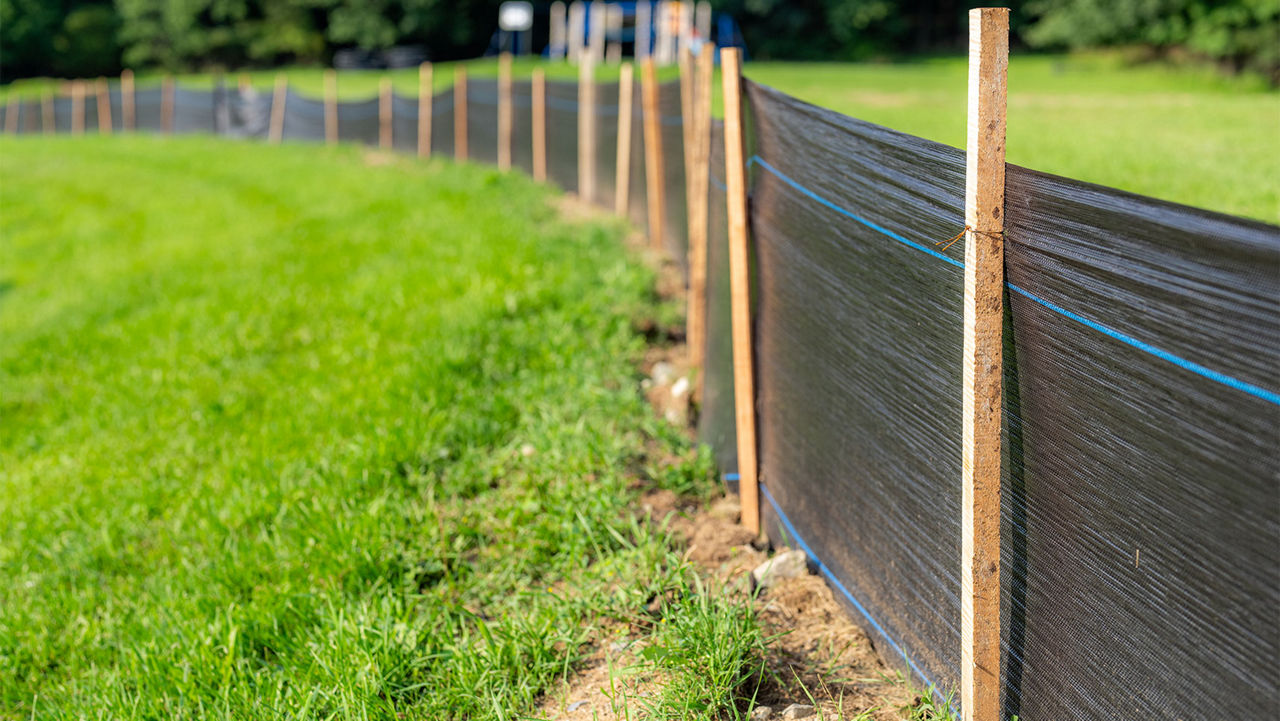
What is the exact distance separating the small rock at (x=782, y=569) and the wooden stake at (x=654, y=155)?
470 centimetres

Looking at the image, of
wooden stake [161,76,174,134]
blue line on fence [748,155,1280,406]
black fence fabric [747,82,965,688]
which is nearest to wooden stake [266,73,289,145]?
wooden stake [161,76,174,134]

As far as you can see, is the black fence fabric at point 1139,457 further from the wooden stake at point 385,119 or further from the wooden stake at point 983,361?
the wooden stake at point 385,119

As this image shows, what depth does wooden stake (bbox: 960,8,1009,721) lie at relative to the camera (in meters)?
1.96

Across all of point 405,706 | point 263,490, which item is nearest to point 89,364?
point 263,490

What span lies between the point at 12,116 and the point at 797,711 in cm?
3626

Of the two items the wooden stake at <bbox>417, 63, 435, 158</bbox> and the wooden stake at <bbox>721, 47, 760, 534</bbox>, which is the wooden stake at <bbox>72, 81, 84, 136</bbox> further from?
the wooden stake at <bbox>721, 47, 760, 534</bbox>

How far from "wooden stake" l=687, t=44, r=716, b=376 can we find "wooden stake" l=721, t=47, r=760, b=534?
0.85m

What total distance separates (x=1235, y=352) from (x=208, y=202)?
13.2m

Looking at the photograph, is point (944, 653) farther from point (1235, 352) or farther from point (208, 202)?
point (208, 202)

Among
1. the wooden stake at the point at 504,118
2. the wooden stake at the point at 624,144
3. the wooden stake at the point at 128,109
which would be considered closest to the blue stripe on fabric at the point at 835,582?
the wooden stake at the point at 624,144

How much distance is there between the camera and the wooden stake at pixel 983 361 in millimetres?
1964

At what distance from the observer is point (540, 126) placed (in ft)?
39.2

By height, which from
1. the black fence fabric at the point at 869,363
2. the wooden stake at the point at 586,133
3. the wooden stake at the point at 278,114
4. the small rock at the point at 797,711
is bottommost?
the small rock at the point at 797,711

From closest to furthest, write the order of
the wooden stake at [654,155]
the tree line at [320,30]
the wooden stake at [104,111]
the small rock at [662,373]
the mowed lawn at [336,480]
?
the mowed lawn at [336,480], the small rock at [662,373], the wooden stake at [654,155], the wooden stake at [104,111], the tree line at [320,30]
